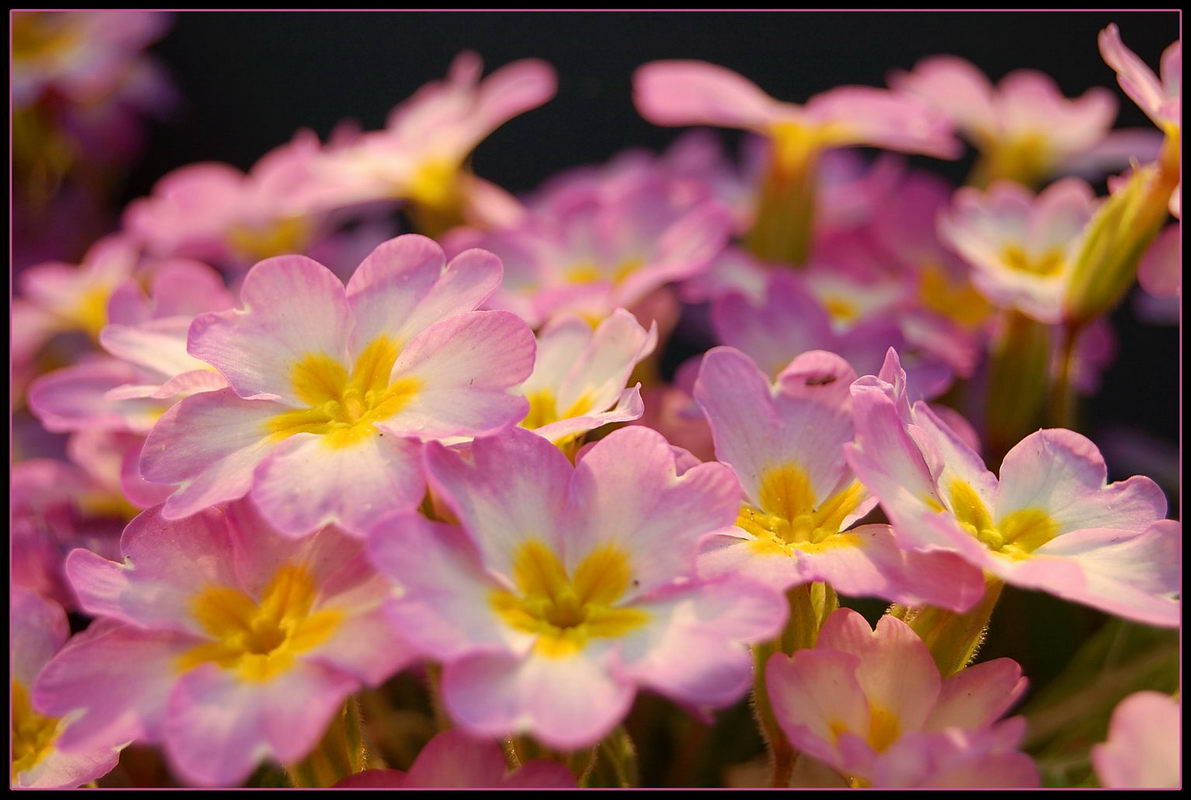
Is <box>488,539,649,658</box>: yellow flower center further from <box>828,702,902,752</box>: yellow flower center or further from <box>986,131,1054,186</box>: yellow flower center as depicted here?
<box>986,131,1054,186</box>: yellow flower center

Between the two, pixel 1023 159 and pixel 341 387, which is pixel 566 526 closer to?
pixel 341 387

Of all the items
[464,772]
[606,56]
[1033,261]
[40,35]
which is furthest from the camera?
[606,56]

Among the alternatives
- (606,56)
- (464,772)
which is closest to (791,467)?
(464,772)

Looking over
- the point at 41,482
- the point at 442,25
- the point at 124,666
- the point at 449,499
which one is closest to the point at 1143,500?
the point at 449,499

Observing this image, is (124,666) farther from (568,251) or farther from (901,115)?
(901,115)

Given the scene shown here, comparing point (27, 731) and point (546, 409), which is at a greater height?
point (546, 409)

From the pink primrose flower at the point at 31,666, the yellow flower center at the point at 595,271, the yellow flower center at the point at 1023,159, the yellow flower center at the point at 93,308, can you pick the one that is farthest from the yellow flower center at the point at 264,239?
the yellow flower center at the point at 1023,159
